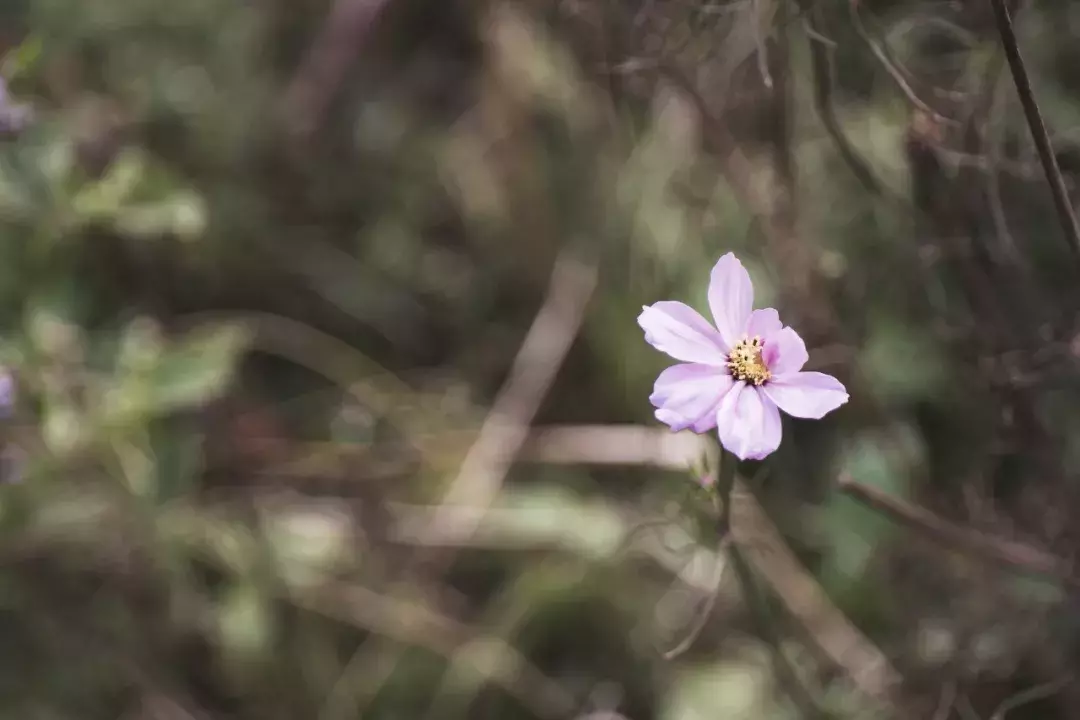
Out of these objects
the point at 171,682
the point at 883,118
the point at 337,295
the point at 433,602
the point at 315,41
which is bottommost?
the point at 171,682

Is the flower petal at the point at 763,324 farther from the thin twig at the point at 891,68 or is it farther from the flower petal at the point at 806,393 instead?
the thin twig at the point at 891,68

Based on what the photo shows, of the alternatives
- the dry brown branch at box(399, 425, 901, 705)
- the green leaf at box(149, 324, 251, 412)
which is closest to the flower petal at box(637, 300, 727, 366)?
the dry brown branch at box(399, 425, 901, 705)

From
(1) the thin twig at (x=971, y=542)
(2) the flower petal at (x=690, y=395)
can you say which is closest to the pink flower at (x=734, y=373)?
(2) the flower petal at (x=690, y=395)

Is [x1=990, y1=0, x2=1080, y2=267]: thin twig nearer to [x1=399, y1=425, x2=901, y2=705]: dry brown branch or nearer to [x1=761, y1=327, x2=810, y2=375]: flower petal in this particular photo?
[x1=761, y1=327, x2=810, y2=375]: flower petal

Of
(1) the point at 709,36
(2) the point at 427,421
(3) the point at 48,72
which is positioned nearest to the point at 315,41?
(3) the point at 48,72

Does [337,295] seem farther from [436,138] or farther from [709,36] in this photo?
[709,36]

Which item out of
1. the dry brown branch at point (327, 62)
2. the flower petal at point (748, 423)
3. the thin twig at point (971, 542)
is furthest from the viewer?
the dry brown branch at point (327, 62)
